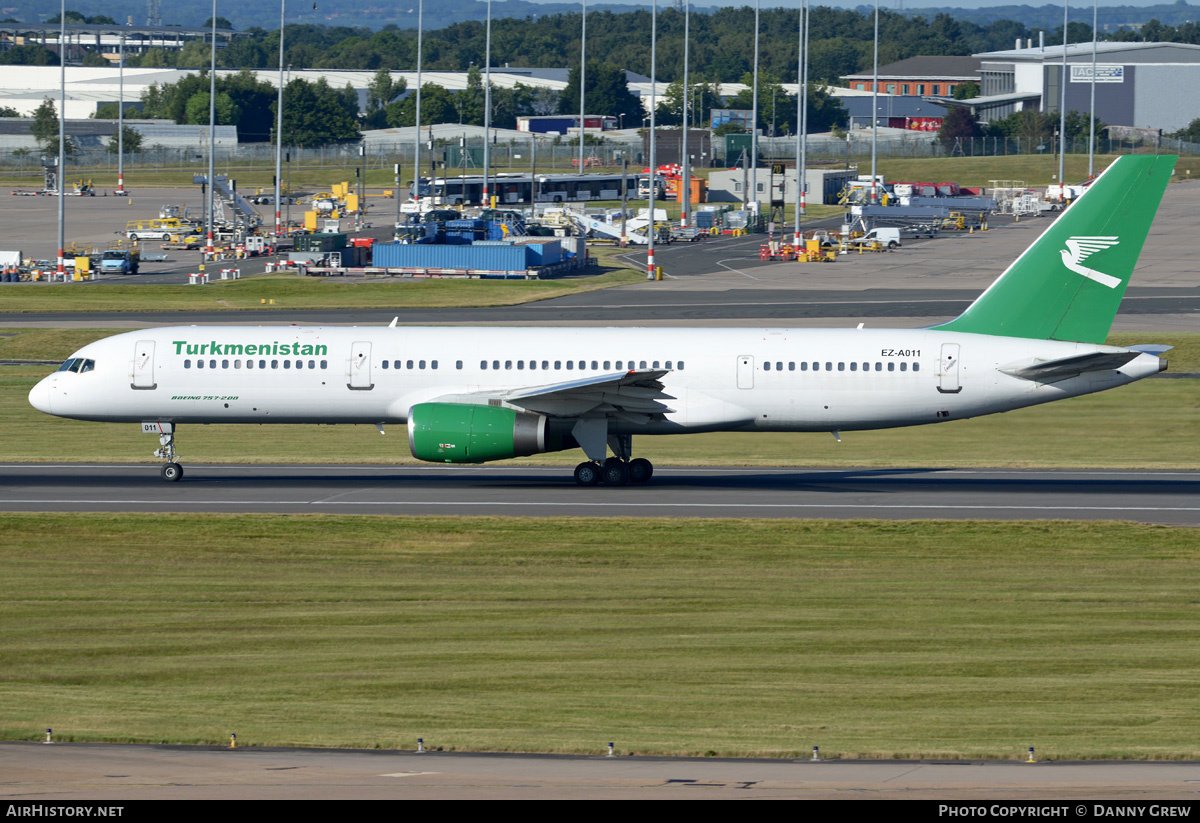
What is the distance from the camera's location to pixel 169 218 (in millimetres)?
137875

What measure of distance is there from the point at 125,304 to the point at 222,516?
56.3 metres

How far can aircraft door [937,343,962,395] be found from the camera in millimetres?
39656

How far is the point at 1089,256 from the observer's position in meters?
39.5

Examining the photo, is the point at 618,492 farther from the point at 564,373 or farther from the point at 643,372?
the point at 643,372

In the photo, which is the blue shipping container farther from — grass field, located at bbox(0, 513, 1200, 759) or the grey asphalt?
the grey asphalt

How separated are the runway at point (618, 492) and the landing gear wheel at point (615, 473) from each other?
1.19ft

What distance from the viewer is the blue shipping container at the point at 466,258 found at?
102 m

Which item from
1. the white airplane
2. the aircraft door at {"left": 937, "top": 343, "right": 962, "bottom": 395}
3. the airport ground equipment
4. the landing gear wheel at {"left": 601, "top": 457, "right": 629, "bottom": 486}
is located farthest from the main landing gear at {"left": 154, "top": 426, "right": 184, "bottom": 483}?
the airport ground equipment

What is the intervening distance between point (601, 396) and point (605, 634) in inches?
566

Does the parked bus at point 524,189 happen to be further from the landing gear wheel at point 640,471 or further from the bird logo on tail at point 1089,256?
the bird logo on tail at point 1089,256

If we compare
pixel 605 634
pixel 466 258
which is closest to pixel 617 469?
pixel 605 634

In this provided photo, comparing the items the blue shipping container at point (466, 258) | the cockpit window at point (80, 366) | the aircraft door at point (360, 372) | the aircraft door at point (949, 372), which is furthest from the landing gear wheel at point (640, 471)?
the blue shipping container at point (466, 258)

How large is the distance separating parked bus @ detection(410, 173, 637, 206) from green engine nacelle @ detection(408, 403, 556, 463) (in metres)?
107
